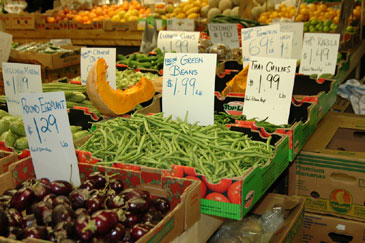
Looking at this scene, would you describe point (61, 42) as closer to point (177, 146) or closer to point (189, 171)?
point (177, 146)

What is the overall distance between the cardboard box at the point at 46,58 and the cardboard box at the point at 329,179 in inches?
118

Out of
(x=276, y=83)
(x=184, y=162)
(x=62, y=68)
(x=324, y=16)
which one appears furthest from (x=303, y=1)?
(x=184, y=162)

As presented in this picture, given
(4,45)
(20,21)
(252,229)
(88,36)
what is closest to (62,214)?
(252,229)

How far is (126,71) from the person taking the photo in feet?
11.6

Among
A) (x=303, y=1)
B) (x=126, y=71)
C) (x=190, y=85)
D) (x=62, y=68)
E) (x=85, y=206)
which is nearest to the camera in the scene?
(x=85, y=206)

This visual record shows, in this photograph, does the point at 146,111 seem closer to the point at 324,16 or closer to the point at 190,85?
the point at 190,85

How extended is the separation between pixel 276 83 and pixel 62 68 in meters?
3.24

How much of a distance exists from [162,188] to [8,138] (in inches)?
39.6

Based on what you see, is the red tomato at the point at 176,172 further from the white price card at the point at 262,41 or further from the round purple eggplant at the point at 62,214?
the white price card at the point at 262,41

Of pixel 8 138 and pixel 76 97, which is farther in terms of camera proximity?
pixel 76 97

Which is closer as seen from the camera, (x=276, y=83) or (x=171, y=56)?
(x=171, y=56)

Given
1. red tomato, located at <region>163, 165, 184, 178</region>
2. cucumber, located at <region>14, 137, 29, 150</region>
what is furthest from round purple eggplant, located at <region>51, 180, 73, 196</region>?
cucumber, located at <region>14, 137, 29, 150</region>

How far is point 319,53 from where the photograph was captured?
10.7 ft

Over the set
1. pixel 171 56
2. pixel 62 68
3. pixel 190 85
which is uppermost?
pixel 171 56
